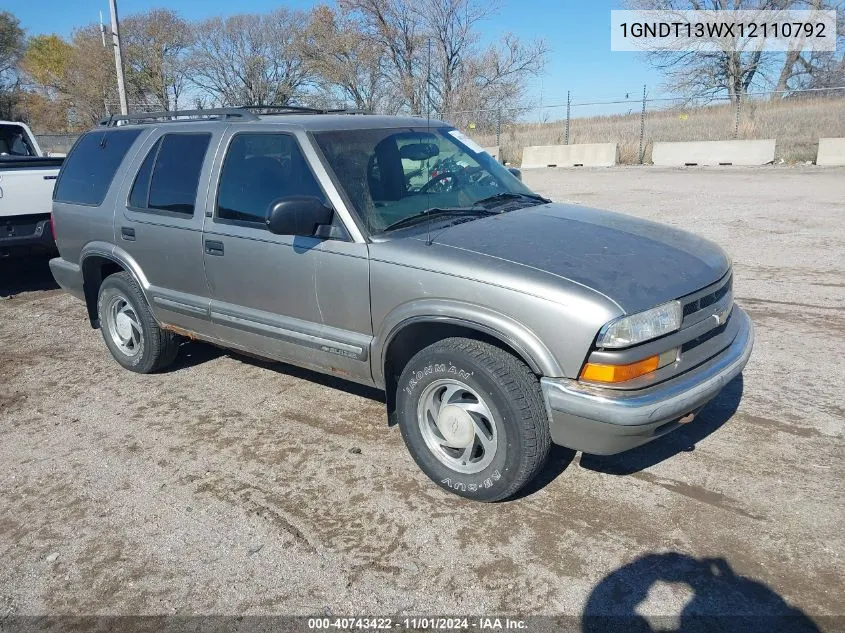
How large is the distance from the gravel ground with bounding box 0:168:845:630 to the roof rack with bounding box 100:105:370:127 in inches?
76.2

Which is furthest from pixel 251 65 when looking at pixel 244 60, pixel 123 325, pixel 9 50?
pixel 123 325

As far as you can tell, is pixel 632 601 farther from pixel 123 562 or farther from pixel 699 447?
pixel 123 562

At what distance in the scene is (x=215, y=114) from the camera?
15.8 feet

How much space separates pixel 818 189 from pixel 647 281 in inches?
556

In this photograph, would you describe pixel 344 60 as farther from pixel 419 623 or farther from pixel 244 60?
pixel 419 623

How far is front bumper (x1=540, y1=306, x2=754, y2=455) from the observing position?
2934mm

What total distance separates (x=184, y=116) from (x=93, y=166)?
3.03ft

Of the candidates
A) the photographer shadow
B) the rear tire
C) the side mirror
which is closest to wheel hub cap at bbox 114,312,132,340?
the rear tire

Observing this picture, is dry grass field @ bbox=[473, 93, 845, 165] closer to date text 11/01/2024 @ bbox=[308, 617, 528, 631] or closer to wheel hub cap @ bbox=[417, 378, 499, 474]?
Result: wheel hub cap @ bbox=[417, 378, 499, 474]

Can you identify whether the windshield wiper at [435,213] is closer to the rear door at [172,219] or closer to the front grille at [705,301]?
the front grille at [705,301]

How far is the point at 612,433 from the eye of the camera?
2967 mm

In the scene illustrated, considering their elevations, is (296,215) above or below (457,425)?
→ above

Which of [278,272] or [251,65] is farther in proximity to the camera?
[251,65]

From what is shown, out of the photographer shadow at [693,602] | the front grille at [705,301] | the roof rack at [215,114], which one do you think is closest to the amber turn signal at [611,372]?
A: the front grille at [705,301]
